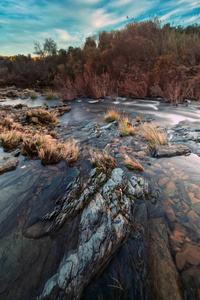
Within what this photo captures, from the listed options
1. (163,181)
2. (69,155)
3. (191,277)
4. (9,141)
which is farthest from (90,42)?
(191,277)

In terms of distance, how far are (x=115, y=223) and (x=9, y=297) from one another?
1.25 meters

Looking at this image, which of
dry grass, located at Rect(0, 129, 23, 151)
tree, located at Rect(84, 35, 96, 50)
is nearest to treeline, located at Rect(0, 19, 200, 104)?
tree, located at Rect(84, 35, 96, 50)

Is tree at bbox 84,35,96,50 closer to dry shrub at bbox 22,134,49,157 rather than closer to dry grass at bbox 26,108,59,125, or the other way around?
dry grass at bbox 26,108,59,125

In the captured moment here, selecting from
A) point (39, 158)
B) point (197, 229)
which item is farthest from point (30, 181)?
point (197, 229)

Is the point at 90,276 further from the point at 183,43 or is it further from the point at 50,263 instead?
the point at 183,43

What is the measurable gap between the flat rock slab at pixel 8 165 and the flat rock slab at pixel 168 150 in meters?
3.37

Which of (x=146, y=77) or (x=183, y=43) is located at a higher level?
(x=183, y=43)

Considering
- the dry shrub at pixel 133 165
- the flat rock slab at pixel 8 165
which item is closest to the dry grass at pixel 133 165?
the dry shrub at pixel 133 165

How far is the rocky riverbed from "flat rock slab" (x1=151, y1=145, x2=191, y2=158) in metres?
0.33

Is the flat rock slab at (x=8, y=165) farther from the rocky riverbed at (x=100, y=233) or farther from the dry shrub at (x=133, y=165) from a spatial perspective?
the dry shrub at (x=133, y=165)

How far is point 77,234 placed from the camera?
1.83m

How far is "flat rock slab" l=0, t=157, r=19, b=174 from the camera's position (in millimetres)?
3220

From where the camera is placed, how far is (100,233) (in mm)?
1721

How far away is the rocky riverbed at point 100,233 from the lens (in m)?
1.42
